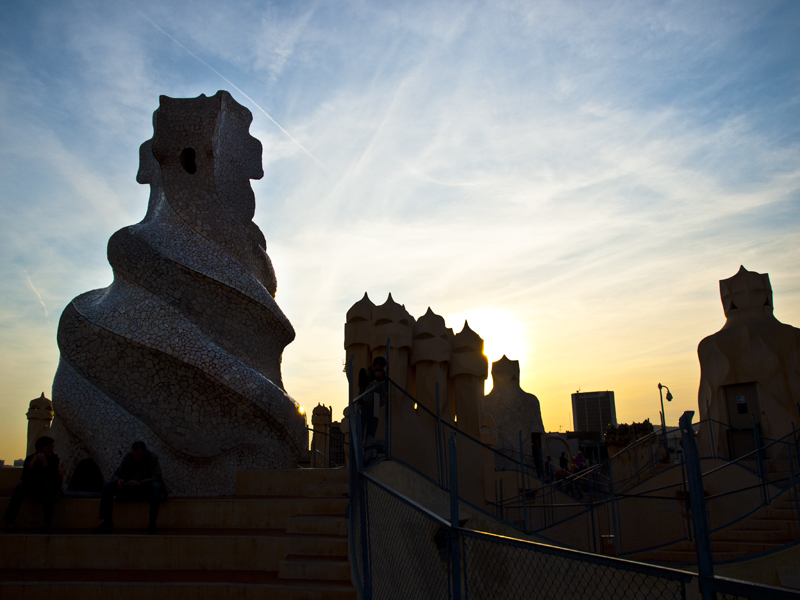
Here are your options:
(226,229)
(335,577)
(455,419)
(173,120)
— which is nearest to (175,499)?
(335,577)

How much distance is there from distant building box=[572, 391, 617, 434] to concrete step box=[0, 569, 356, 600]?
6850 cm

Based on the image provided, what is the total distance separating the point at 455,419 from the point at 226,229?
246 inches

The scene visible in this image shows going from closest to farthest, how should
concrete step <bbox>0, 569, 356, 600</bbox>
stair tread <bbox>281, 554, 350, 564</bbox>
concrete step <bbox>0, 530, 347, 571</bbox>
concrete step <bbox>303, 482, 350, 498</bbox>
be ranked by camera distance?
concrete step <bbox>0, 569, 356, 600</bbox>, stair tread <bbox>281, 554, 350, 564</bbox>, concrete step <bbox>0, 530, 347, 571</bbox>, concrete step <bbox>303, 482, 350, 498</bbox>

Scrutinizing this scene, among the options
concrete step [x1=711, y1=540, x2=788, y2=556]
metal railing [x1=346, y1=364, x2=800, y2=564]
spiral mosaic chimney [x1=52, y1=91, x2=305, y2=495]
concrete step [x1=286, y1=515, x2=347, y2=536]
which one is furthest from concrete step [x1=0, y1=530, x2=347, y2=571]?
concrete step [x1=711, y1=540, x2=788, y2=556]

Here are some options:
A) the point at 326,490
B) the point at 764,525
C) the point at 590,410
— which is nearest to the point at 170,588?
the point at 326,490

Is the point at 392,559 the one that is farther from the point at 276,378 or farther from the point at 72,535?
the point at 276,378

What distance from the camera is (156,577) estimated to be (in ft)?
15.6

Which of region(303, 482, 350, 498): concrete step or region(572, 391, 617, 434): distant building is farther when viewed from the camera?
region(572, 391, 617, 434): distant building

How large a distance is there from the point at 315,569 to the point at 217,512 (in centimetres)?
162

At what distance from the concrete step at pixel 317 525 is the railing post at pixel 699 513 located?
3843mm

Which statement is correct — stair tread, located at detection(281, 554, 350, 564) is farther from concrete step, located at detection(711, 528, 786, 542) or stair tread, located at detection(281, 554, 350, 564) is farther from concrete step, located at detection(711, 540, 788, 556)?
concrete step, located at detection(711, 528, 786, 542)

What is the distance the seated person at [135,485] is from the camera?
5457 mm

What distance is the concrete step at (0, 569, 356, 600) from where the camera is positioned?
172 inches

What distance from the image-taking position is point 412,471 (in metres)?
7.33
